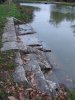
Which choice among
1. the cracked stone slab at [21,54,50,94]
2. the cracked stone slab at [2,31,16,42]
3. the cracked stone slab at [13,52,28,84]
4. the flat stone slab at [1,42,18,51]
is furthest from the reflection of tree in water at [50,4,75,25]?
the cracked stone slab at [13,52,28,84]

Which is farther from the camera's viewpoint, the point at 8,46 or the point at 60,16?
the point at 60,16

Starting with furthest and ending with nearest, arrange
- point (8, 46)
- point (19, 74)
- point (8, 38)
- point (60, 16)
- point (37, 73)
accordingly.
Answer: point (60, 16), point (8, 38), point (8, 46), point (37, 73), point (19, 74)

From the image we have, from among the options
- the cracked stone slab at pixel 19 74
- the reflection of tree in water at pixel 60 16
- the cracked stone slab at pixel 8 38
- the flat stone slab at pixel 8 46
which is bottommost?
the reflection of tree in water at pixel 60 16

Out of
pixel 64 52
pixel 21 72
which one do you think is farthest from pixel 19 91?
pixel 64 52

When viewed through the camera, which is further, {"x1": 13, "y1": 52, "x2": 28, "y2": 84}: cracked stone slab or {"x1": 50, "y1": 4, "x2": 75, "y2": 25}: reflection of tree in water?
{"x1": 50, "y1": 4, "x2": 75, "y2": 25}: reflection of tree in water

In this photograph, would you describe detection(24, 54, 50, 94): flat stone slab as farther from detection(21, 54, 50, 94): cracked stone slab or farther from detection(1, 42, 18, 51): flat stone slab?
detection(1, 42, 18, 51): flat stone slab

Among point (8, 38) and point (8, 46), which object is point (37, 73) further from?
point (8, 38)

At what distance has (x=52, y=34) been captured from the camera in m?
19.0

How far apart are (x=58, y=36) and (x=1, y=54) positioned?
8.12 metres

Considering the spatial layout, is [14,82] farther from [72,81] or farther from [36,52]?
[36,52]

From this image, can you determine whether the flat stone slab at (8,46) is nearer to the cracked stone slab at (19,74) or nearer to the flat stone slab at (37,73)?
the flat stone slab at (37,73)

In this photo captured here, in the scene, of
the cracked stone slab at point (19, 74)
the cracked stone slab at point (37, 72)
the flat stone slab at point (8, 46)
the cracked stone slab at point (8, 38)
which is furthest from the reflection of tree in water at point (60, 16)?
the cracked stone slab at point (19, 74)

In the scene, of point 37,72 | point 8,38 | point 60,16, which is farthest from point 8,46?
point 60,16

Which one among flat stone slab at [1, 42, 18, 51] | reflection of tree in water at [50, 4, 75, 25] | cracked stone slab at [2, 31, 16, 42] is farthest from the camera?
reflection of tree in water at [50, 4, 75, 25]
